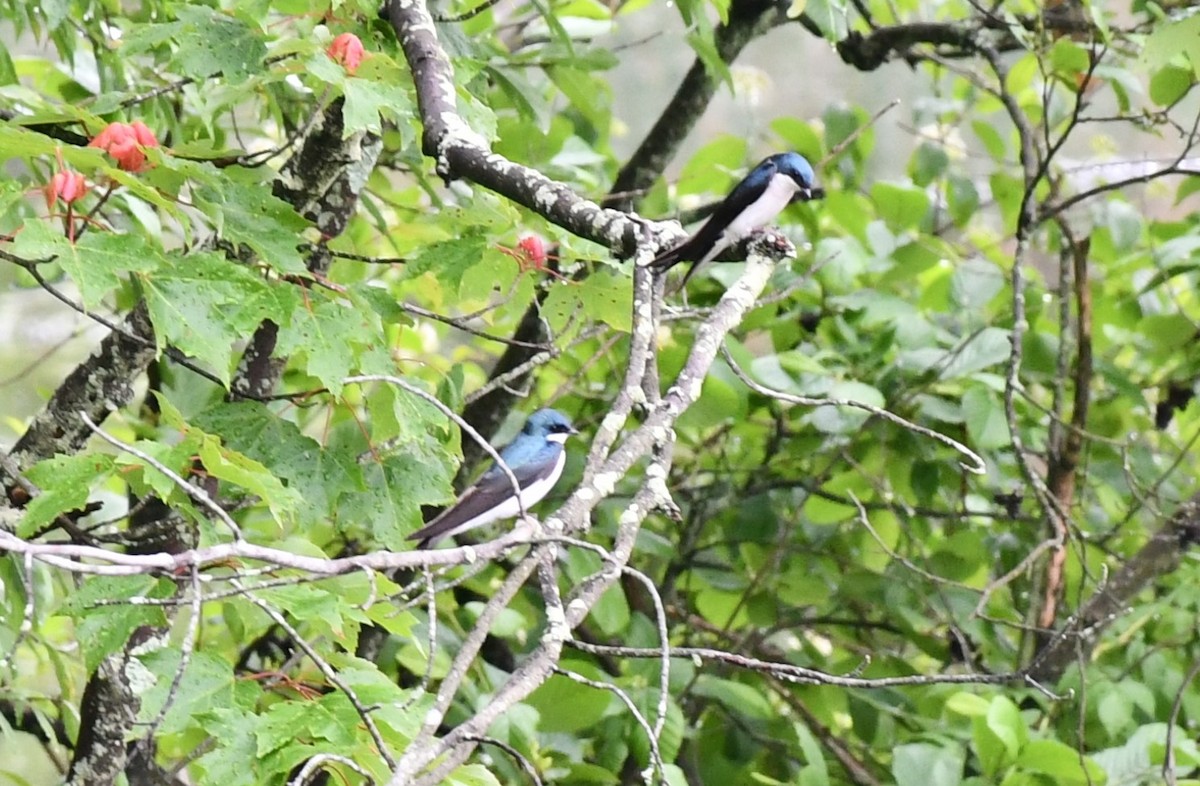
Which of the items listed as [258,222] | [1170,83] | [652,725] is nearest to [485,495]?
[652,725]

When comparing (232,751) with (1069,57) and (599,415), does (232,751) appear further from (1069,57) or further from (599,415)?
(1069,57)

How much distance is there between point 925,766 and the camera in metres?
2.38

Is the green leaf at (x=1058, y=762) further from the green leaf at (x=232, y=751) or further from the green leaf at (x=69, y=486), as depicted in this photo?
the green leaf at (x=69, y=486)

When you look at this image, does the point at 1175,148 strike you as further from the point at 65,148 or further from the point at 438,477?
the point at 65,148

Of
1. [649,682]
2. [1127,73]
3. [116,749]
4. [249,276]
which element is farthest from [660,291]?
[1127,73]

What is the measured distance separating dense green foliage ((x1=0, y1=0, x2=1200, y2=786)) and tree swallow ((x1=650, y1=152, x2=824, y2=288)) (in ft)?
0.40

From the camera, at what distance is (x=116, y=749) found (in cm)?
194

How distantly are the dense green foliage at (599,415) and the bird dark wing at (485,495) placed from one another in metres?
0.12

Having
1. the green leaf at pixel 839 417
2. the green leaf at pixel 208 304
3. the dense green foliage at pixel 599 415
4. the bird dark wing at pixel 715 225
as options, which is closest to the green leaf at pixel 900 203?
the dense green foliage at pixel 599 415

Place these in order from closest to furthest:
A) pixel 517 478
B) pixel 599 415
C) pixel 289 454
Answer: pixel 289 454 < pixel 517 478 < pixel 599 415

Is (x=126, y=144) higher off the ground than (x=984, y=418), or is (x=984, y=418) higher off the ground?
(x=984, y=418)

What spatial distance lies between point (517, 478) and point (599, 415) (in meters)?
0.60

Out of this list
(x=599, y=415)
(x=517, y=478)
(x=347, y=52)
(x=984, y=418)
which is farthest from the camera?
(x=599, y=415)

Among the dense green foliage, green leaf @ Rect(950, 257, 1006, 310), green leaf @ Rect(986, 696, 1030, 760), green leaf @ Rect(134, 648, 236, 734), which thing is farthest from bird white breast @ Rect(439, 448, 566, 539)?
green leaf @ Rect(134, 648, 236, 734)
